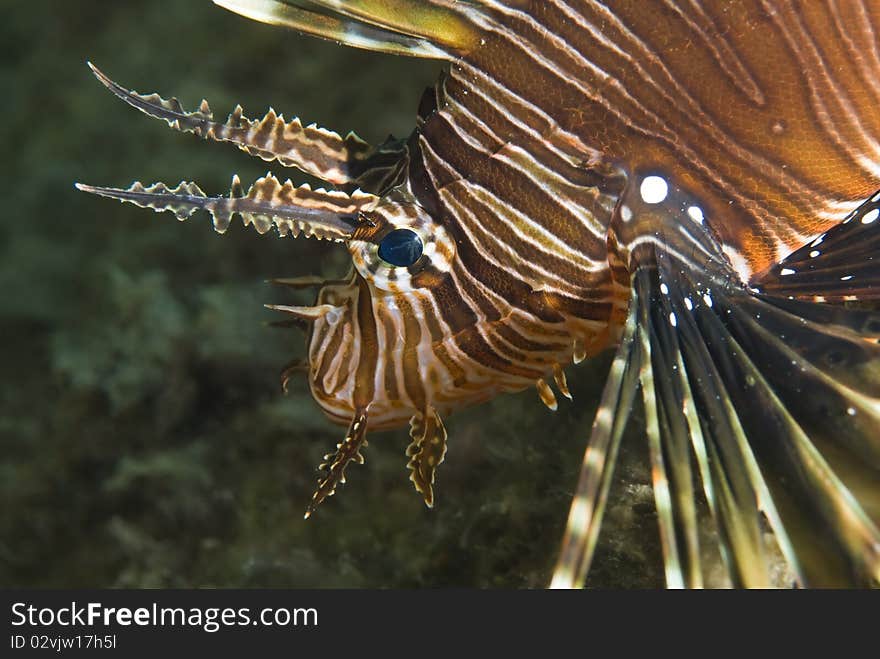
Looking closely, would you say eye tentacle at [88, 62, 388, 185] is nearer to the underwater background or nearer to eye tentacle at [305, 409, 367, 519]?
the underwater background

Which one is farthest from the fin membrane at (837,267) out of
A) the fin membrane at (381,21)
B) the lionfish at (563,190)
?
the fin membrane at (381,21)

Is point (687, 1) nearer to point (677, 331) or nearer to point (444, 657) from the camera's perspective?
point (677, 331)

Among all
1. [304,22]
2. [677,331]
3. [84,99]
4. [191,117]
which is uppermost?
[84,99]

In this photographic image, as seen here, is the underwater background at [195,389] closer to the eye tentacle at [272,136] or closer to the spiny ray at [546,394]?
the spiny ray at [546,394]

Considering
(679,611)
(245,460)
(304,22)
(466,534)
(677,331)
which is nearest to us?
(679,611)

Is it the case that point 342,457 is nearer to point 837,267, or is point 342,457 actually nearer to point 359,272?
point 359,272

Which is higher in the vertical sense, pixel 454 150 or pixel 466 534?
pixel 454 150

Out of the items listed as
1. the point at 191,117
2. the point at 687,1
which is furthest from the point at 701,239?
the point at 191,117
